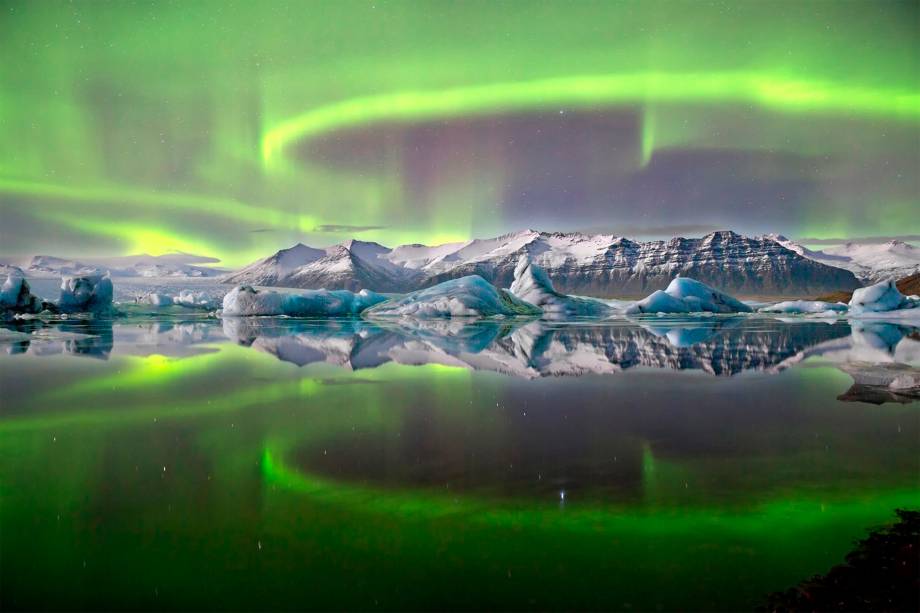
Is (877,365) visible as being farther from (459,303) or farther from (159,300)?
(159,300)

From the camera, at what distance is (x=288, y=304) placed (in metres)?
57.3

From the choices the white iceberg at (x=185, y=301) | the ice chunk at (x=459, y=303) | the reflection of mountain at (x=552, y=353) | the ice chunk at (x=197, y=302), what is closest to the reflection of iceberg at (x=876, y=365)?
the reflection of mountain at (x=552, y=353)

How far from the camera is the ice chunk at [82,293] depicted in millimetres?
53188

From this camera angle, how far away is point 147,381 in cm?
1312

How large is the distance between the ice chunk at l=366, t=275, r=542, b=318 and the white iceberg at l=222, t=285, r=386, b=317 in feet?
19.5

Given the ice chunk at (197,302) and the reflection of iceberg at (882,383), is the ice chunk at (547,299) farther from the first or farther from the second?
the reflection of iceberg at (882,383)

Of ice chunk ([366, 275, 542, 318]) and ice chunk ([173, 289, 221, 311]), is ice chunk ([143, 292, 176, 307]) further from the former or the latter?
ice chunk ([366, 275, 542, 318])

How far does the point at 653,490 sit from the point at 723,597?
75.6 inches

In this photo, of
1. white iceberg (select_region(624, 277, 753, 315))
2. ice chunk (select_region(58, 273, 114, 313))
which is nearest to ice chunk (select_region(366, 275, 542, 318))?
white iceberg (select_region(624, 277, 753, 315))

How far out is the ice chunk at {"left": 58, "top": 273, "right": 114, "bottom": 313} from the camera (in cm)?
5319

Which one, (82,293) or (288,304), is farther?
(288,304)

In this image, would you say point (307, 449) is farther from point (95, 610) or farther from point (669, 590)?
point (669, 590)

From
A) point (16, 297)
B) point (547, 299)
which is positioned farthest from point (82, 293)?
point (547, 299)

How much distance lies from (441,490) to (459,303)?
45.1 metres
